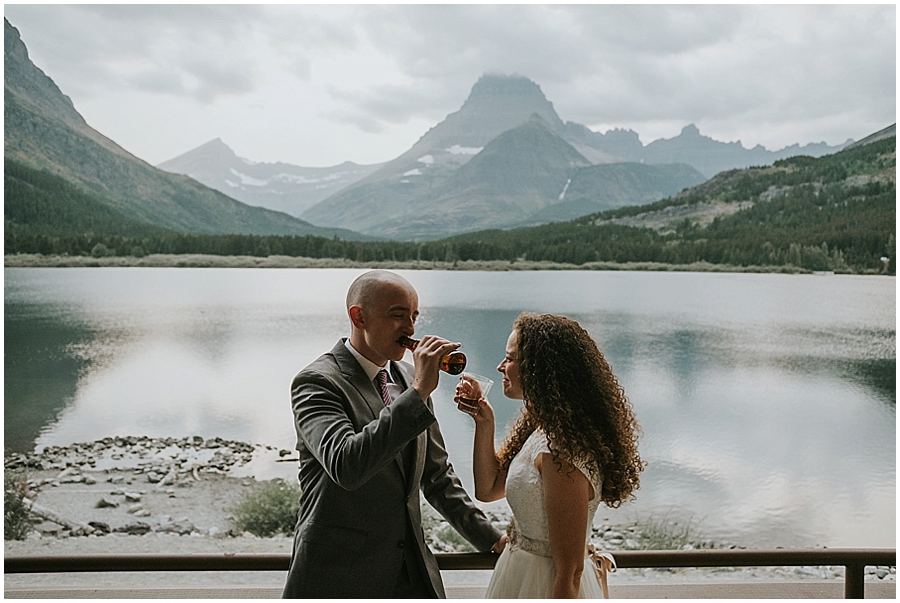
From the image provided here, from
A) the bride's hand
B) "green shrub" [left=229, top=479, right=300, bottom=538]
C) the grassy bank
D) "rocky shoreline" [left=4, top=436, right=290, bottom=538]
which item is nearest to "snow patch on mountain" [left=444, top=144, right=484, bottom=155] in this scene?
the grassy bank

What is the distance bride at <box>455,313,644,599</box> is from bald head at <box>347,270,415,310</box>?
0.94 feet

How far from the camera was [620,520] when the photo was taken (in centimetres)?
802

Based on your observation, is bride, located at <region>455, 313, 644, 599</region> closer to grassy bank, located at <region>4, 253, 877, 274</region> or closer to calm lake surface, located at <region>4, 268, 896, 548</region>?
calm lake surface, located at <region>4, 268, 896, 548</region>

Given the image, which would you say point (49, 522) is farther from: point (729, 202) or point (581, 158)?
point (581, 158)

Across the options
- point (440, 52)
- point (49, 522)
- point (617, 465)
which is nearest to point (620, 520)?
point (440, 52)

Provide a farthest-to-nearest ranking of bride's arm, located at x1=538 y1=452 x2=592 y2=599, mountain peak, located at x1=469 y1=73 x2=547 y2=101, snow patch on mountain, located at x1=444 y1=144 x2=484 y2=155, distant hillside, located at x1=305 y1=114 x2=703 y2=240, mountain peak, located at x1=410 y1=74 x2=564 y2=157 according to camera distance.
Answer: snow patch on mountain, located at x1=444 y1=144 x2=484 y2=155 → distant hillside, located at x1=305 y1=114 x2=703 y2=240 → mountain peak, located at x1=410 y1=74 x2=564 y2=157 → mountain peak, located at x1=469 y1=73 x2=547 y2=101 → bride's arm, located at x1=538 y1=452 x2=592 y2=599

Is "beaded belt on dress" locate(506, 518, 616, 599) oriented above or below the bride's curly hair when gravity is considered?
below

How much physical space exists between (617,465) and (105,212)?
1003 cm

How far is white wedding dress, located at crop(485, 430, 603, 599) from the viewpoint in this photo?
142cm

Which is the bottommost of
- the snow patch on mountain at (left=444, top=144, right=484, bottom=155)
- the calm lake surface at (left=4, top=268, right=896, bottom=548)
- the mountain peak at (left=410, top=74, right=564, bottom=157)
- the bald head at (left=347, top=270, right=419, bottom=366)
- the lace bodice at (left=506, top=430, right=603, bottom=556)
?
the calm lake surface at (left=4, top=268, right=896, bottom=548)

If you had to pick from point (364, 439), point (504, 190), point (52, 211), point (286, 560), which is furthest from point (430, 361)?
point (504, 190)

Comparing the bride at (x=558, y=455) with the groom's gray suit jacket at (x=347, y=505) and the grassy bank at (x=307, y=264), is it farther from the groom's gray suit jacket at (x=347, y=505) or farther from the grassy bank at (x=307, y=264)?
the grassy bank at (x=307, y=264)

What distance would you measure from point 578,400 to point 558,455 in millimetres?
131

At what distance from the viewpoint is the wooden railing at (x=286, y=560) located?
1561mm
